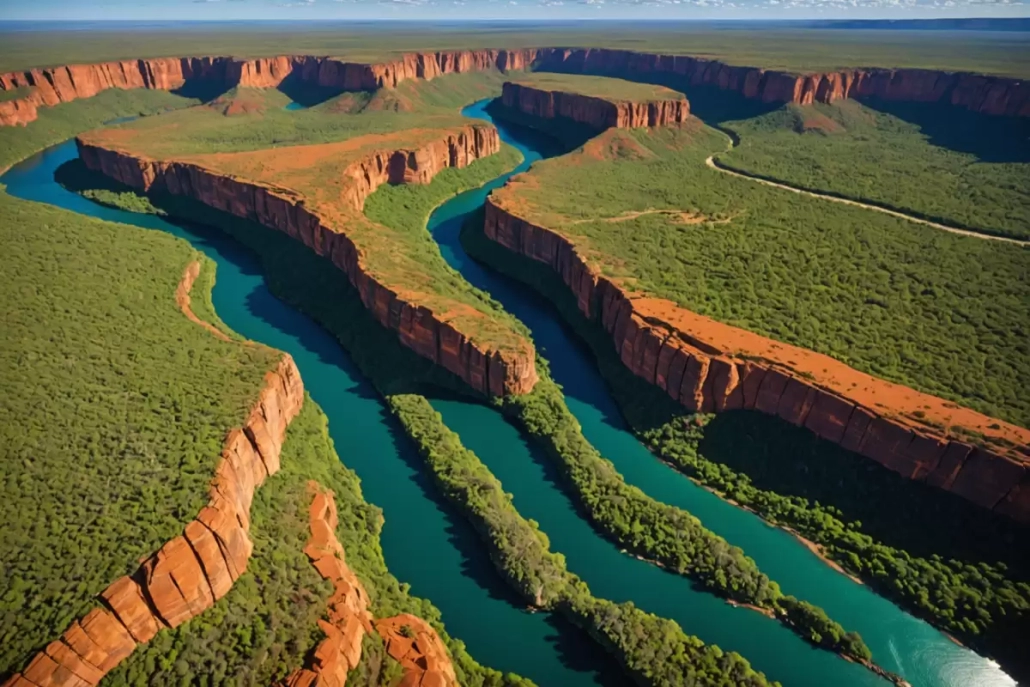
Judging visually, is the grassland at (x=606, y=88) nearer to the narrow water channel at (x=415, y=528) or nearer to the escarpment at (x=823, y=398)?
the escarpment at (x=823, y=398)

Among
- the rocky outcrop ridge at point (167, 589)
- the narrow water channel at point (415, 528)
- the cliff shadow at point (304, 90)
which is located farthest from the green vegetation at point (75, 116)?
the rocky outcrop ridge at point (167, 589)

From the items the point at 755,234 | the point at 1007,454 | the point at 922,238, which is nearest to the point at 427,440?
the point at 1007,454

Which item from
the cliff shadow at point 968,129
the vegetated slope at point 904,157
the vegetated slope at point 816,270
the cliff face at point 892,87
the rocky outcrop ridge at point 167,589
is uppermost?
the cliff face at point 892,87

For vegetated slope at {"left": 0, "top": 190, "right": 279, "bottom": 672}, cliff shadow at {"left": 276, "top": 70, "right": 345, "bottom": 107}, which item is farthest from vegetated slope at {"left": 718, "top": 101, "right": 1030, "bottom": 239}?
cliff shadow at {"left": 276, "top": 70, "right": 345, "bottom": 107}

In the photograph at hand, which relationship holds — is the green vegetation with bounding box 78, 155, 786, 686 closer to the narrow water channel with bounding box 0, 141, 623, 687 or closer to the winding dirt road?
the narrow water channel with bounding box 0, 141, 623, 687

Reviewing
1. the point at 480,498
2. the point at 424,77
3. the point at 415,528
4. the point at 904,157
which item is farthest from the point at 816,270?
the point at 424,77

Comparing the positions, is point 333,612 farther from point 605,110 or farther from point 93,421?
point 605,110

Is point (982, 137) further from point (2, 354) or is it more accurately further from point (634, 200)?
point (2, 354)
